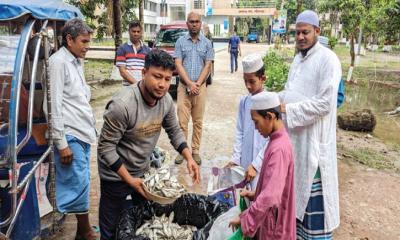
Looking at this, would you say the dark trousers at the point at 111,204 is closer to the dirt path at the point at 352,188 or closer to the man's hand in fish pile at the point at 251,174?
the man's hand in fish pile at the point at 251,174

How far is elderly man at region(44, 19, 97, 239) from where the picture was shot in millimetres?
2906

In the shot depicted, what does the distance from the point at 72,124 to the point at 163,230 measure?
3.79 ft

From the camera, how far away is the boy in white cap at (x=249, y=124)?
2889 mm

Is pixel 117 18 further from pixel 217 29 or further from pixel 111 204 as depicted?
pixel 217 29

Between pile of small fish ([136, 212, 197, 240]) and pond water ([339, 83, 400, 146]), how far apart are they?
20.5ft

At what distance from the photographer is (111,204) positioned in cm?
A: 256

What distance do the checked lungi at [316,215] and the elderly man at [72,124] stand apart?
176cm

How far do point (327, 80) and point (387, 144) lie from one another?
5.28m

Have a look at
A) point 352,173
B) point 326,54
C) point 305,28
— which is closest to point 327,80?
point 326,54

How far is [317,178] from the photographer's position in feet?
9.23

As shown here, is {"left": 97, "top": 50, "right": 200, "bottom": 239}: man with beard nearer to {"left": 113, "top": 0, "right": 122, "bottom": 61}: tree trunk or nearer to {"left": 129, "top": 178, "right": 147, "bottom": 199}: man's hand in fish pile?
{"left": 129, "top": 178, "right": 147, "bottom": 199}: man's hand in fish pile

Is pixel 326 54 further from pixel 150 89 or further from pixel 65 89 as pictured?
pixel 65 89

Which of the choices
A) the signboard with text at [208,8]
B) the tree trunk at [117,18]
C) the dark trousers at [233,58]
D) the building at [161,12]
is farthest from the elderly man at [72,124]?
the building at [161,12]

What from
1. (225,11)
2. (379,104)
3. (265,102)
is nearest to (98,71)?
(379,104)
